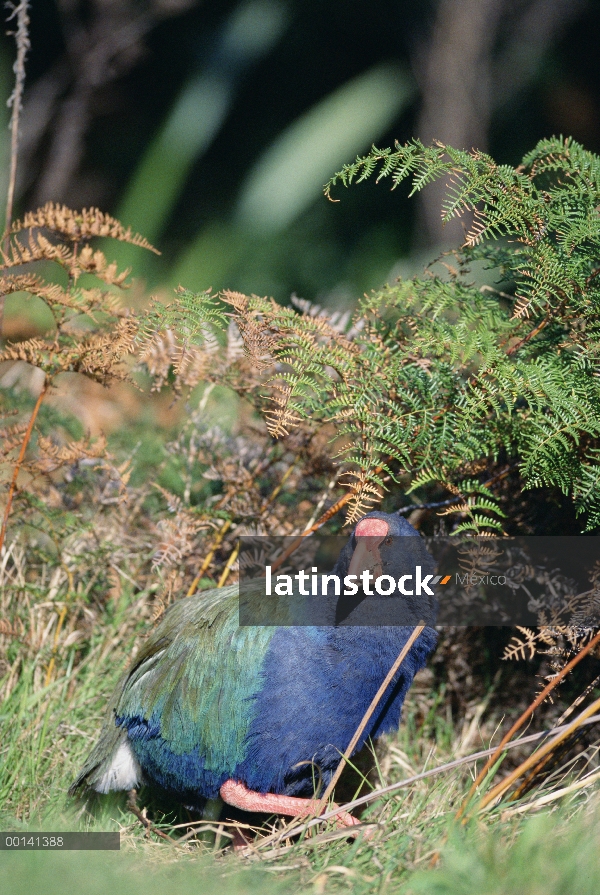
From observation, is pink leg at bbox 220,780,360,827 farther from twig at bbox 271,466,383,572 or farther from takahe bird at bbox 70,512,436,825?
twig at bbox 271,466,383,572

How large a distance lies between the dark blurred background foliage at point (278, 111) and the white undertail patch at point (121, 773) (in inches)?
107

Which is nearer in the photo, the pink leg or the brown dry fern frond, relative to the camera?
the pink leg

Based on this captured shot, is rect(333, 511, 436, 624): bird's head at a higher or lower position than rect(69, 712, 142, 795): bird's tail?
higher

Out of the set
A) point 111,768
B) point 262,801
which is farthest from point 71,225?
point 262,801

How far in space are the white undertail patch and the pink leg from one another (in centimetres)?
28

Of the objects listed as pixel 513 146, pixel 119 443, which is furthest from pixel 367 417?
pixel 513 146

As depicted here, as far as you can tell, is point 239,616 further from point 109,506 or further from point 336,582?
point 109,506

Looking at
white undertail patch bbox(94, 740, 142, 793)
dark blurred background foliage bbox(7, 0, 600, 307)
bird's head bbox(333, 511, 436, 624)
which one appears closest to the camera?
bird's head bbox(333, 511, 436, 624)

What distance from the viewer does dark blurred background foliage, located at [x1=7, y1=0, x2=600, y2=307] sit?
197 inches

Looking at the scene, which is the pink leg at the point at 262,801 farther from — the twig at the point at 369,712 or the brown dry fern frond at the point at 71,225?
the brown dry fern frond at the point at 71,225

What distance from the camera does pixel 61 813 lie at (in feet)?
7.37

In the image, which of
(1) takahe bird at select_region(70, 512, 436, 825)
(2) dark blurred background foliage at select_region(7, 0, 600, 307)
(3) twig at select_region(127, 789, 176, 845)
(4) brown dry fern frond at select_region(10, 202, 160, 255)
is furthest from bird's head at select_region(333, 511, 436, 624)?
(2) dark blurred background foliage at select_region(7, 0, 600, 307)

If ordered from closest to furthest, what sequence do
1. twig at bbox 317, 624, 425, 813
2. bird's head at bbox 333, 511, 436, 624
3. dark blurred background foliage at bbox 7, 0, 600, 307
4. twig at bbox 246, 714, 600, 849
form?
twig at bbox 246, 714, 600, 849
twig at bbox 317, 624, 425, 813
bird's head at bbox 333, 511, 436, 624
dark blurred background foliage at bbox 7, 0, 600, 307

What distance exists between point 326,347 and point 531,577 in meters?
0.86
